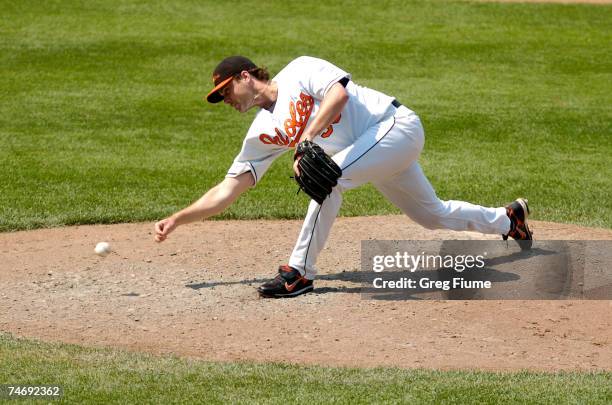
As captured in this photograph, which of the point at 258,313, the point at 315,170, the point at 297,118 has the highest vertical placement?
the point at 297,118

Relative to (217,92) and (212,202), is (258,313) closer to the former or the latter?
(212,202)

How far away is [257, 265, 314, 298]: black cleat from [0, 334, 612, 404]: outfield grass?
3.74ft

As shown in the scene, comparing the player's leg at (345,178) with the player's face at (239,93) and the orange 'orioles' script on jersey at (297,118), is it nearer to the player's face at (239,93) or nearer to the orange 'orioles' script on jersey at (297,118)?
the orange 'orioles' script on jersey at (297,118)

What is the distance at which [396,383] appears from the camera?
492 centimetres

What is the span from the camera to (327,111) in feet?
19.4

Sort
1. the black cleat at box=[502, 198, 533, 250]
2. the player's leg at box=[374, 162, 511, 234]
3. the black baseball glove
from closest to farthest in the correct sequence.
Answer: the black baseball glove
the player's leg at box=[374, 162, 511, 234]
the black cleat at box=[502, 198, 533, 250]

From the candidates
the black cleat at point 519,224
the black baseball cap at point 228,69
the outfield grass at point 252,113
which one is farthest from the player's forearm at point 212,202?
the outfield grass at point 252,113

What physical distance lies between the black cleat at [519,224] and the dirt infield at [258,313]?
39 cm

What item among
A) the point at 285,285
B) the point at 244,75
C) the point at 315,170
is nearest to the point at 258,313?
the point at 285,285

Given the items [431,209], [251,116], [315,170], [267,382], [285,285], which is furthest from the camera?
[251,116]

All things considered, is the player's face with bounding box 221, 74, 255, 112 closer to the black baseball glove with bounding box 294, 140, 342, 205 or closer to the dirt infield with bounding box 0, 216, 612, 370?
the black baseball glove with bounding box 294, 140, 342, 205

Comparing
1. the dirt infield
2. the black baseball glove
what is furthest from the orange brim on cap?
the dirt infield

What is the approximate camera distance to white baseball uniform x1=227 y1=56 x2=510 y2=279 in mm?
6125

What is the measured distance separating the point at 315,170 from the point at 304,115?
0.44 metres
